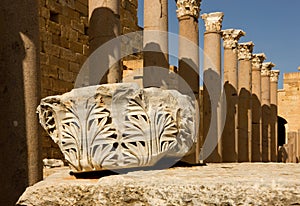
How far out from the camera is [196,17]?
512 inches

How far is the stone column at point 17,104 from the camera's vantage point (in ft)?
16.3

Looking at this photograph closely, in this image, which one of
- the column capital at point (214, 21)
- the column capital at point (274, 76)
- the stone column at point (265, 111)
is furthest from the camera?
the column capital at point (274, 76)

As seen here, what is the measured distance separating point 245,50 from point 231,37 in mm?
1727

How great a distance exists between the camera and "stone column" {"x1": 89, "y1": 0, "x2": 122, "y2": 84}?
7.88 meters

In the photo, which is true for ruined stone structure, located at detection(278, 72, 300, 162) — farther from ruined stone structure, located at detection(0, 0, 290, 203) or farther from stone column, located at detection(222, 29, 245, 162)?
stone column, located at detection(222, 29, 245, 162)

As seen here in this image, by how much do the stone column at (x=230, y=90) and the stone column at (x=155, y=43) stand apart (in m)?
5.98

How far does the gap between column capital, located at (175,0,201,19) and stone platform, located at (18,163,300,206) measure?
10.3 meters

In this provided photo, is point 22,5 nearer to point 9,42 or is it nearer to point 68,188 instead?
point 9,42

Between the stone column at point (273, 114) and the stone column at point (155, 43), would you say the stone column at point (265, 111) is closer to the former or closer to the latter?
the stone column at point (273, 114)

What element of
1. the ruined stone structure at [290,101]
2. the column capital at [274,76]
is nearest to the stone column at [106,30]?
the column capital at [274,76]

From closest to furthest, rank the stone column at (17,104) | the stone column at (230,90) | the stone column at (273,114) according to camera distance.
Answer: the stone column at (17,104)
the stone column at (230,90)
the stone column at (273,114)

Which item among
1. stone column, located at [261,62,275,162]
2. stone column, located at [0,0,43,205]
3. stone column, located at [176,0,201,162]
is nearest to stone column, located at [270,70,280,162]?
stone column, located at [261,62,275,162]

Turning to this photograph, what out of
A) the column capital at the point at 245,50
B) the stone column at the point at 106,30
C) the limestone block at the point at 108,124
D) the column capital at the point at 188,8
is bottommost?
the limestone block at the point at 108,124

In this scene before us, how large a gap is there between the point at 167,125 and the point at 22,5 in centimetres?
240
